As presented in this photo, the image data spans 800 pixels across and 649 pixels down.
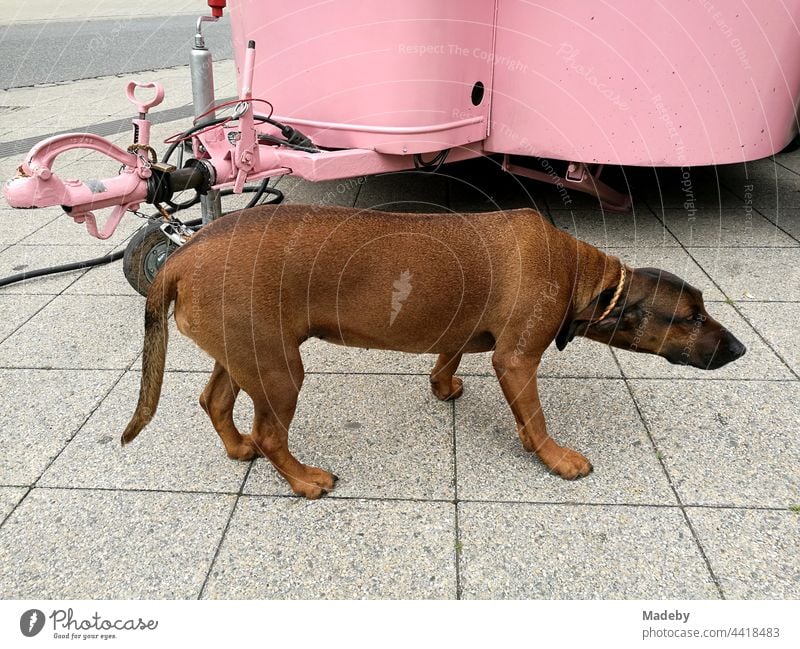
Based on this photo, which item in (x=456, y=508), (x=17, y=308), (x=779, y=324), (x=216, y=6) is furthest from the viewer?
(x=17, y=308)

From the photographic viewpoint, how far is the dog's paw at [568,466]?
3195mm

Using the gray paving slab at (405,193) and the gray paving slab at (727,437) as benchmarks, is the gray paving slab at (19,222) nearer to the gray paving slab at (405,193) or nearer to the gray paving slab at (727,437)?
the gray paving slab at (405,193)

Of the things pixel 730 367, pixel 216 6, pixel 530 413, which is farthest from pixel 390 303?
pixel 216 6

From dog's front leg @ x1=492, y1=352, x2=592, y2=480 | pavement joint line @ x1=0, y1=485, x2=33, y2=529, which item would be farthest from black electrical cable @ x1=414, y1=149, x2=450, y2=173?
pavement joint line @ x1=0, y1=485, x2=33, y2=529

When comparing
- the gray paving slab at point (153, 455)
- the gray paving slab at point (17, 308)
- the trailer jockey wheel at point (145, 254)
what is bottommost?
the gray paving slab at point (17, 308)

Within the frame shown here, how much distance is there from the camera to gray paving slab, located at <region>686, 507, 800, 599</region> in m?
2.61

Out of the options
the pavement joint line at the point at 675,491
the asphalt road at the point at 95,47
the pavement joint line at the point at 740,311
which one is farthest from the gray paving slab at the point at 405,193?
the asphalt road at the point at 95,47

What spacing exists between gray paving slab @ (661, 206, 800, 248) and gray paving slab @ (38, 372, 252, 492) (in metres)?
4.64

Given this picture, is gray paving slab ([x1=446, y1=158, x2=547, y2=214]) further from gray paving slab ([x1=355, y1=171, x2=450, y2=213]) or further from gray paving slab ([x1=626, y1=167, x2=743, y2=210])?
gray paving slab ([x1=626, y1=167, x2=743, y2=210])

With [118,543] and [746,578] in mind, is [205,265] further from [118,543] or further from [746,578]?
[746,578]

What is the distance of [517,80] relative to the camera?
18.4ft

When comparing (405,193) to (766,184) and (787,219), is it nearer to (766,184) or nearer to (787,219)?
(787,219)

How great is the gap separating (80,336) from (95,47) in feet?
56.3

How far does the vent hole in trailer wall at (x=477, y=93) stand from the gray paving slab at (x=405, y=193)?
139 cm
